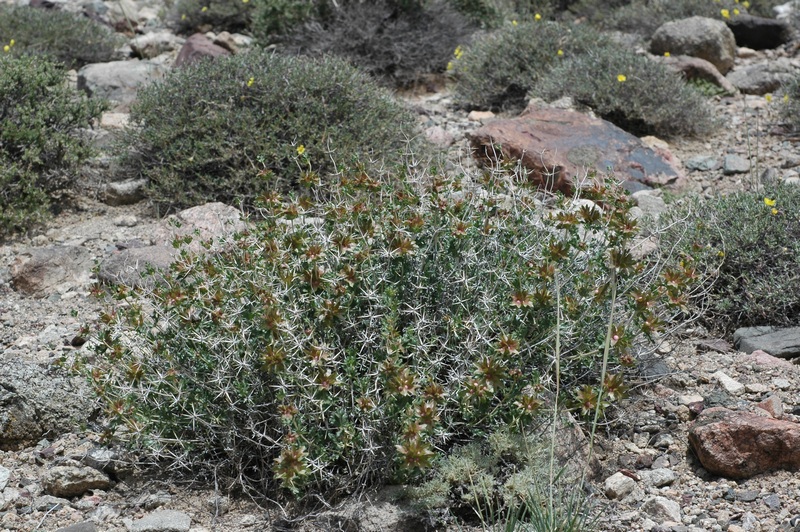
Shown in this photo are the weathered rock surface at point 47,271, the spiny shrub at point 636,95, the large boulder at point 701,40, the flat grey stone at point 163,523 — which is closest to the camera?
the flat grey stone at point 163,523

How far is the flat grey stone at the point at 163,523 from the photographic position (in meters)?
3.09

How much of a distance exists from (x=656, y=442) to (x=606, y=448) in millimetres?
197

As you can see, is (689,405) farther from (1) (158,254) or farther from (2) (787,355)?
(1) (158,254)

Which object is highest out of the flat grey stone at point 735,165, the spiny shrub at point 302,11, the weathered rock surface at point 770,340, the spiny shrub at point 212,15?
the weathered rock surface at point 770,340

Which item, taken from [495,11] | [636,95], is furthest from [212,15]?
[636,95]

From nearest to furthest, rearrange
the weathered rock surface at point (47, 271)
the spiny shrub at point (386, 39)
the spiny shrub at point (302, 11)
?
1. the weathered rock surface at point (47, 271)
2. the spiny shrub at point (386, 39)
3. the spiny shrub at point (302, 11)

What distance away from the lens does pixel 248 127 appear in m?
Answer: 5.62

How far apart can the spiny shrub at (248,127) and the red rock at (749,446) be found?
2812 mm

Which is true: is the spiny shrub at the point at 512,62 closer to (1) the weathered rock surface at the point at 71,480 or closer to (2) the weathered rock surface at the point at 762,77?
(2) the weathered rock surface at the point at 762,77

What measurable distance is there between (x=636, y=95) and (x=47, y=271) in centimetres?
440

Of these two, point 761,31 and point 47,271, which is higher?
point 761,31

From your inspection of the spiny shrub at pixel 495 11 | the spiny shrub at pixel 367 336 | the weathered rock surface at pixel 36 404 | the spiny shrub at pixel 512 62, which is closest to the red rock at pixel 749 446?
the spiny shrub at pixel 367 336

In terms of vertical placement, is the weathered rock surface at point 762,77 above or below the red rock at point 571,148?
below

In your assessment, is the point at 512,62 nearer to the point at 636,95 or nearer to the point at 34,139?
the point at 636,95
